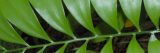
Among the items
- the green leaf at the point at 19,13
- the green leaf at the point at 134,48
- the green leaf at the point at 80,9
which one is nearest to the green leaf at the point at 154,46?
the green leaf at the point at 134,48

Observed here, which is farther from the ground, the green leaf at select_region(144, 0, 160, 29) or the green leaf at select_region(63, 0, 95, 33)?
the green leaf at select_region(63, 0, 95, 33)

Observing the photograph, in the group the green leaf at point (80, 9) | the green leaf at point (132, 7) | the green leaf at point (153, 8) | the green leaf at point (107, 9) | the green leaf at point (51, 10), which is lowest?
the green leaf at point (153, 8)

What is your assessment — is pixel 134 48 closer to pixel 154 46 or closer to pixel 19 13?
pixel 154 46

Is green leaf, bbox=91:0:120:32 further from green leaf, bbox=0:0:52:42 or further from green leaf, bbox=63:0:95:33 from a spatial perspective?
green leaf, bbox=0:0:52:42

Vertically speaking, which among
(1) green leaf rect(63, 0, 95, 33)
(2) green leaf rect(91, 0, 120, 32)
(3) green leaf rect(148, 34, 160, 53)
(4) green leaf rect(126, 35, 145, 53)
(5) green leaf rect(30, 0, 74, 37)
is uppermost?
(5) green leaf rect(30, 0, 74, 37)

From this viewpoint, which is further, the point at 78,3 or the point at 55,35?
the point at 55,35

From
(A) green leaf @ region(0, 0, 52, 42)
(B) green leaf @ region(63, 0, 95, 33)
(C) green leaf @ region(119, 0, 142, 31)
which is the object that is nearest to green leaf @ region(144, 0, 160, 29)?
(C) green leaf @ region(119, 0, 142, 31)

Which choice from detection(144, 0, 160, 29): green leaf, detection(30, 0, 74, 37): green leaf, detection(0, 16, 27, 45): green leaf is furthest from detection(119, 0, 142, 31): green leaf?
detection(0, 16, 27, 45): green leaf

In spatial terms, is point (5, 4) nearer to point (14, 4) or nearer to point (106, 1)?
point (14, 4)

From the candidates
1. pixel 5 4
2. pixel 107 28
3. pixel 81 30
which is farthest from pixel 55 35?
pixel 5 4

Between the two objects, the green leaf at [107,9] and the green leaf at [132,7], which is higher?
the green leaf at [107,9]

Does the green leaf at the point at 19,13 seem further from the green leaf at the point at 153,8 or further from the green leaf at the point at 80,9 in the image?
the green leaf at the point at 153,8
